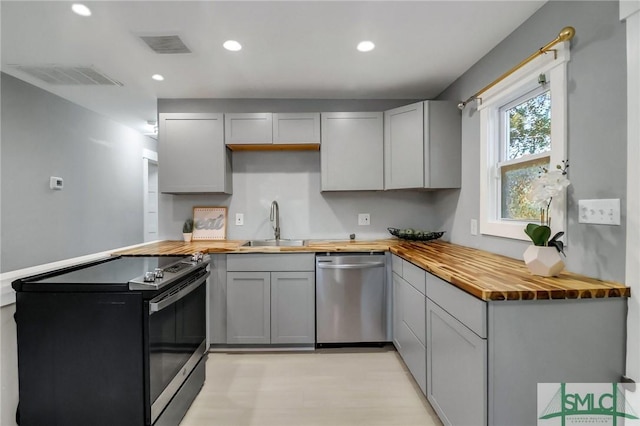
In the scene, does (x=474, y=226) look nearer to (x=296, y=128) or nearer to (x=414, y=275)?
(x=414, y=275)

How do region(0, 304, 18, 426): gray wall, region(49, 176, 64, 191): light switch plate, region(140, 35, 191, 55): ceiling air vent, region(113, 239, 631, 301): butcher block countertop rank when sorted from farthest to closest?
region(49, 176, 64, 191): light switch plate, region(140, 35, 191, 55): ceiling air vent, region(0, 304, 18, 426): gray wall, region(113, 239, 631, 301): butcher block countertop

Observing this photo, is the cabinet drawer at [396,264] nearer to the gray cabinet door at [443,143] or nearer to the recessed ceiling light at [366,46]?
the gray cabinet door at [443,143]

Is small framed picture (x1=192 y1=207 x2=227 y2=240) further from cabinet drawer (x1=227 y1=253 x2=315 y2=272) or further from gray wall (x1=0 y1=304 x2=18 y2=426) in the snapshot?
gray wall (x1=0 y1=304 x2=18 y2=426)

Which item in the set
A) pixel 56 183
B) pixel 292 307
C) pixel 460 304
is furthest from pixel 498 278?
pixel 56 183

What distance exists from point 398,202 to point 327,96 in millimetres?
1382

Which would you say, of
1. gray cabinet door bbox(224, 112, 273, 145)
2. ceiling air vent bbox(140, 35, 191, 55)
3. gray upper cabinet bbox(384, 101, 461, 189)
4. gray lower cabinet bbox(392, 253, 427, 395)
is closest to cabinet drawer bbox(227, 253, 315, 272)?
gray lower cabinet bbox(392, 253, 427, 395)

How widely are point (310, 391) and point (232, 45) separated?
8.30ft

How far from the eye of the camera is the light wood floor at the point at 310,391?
5.81 ft

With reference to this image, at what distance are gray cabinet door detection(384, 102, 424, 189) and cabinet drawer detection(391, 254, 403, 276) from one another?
73 centimetres

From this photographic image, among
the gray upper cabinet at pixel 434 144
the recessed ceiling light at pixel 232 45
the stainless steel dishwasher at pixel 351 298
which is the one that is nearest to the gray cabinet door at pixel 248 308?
the stainless steel dishwasher at pixel 351 298

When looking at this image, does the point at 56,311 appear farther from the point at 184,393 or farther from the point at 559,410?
the point at 559,410

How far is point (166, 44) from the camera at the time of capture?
208 cm

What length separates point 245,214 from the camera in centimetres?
319

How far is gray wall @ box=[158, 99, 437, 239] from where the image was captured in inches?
126
